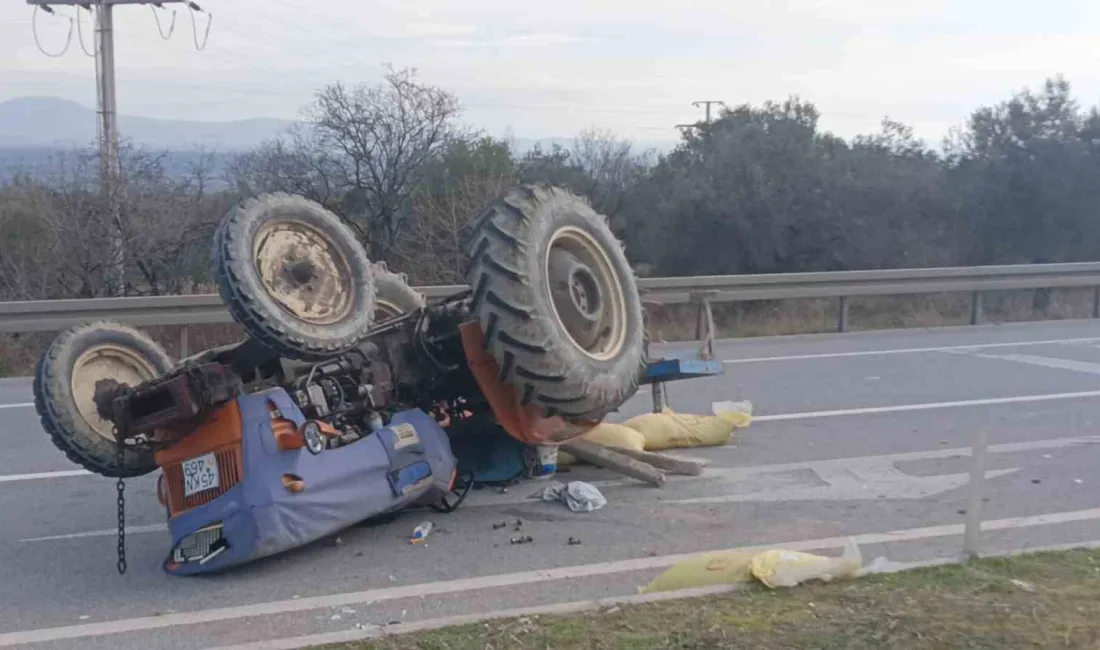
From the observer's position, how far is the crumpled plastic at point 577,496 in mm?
6605

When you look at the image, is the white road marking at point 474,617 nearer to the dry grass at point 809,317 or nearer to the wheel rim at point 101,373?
the wheel rim at point 101,373

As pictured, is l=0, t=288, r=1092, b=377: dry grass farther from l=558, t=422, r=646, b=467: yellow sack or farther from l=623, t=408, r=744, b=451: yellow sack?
l=558, t=422, r=646, b=467: yellow sack

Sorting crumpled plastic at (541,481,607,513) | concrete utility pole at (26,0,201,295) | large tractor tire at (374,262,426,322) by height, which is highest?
concrete utility pole at (26,0,201,295)

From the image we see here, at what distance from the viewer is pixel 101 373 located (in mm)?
6230

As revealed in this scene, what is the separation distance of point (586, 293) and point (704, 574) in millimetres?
2283

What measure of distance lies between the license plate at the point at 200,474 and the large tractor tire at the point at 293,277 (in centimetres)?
61

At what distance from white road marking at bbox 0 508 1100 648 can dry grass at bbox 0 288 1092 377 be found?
28.2ft

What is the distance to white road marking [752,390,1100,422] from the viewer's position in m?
9.48

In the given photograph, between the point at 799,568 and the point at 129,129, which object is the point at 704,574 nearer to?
the point at 799,568

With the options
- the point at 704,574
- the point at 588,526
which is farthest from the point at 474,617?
the point at 588,526

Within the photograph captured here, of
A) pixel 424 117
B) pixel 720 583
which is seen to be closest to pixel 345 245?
pixel 720 583

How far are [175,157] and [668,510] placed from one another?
1614 cm

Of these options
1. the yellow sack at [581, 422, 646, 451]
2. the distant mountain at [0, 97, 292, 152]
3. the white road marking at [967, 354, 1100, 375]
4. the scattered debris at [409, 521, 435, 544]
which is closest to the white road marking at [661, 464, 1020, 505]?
the yellow sack at [581, 422, 646, 451]

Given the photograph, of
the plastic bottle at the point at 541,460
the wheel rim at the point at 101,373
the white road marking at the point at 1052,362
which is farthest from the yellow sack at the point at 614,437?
the white road marking at the point at 1052,362
